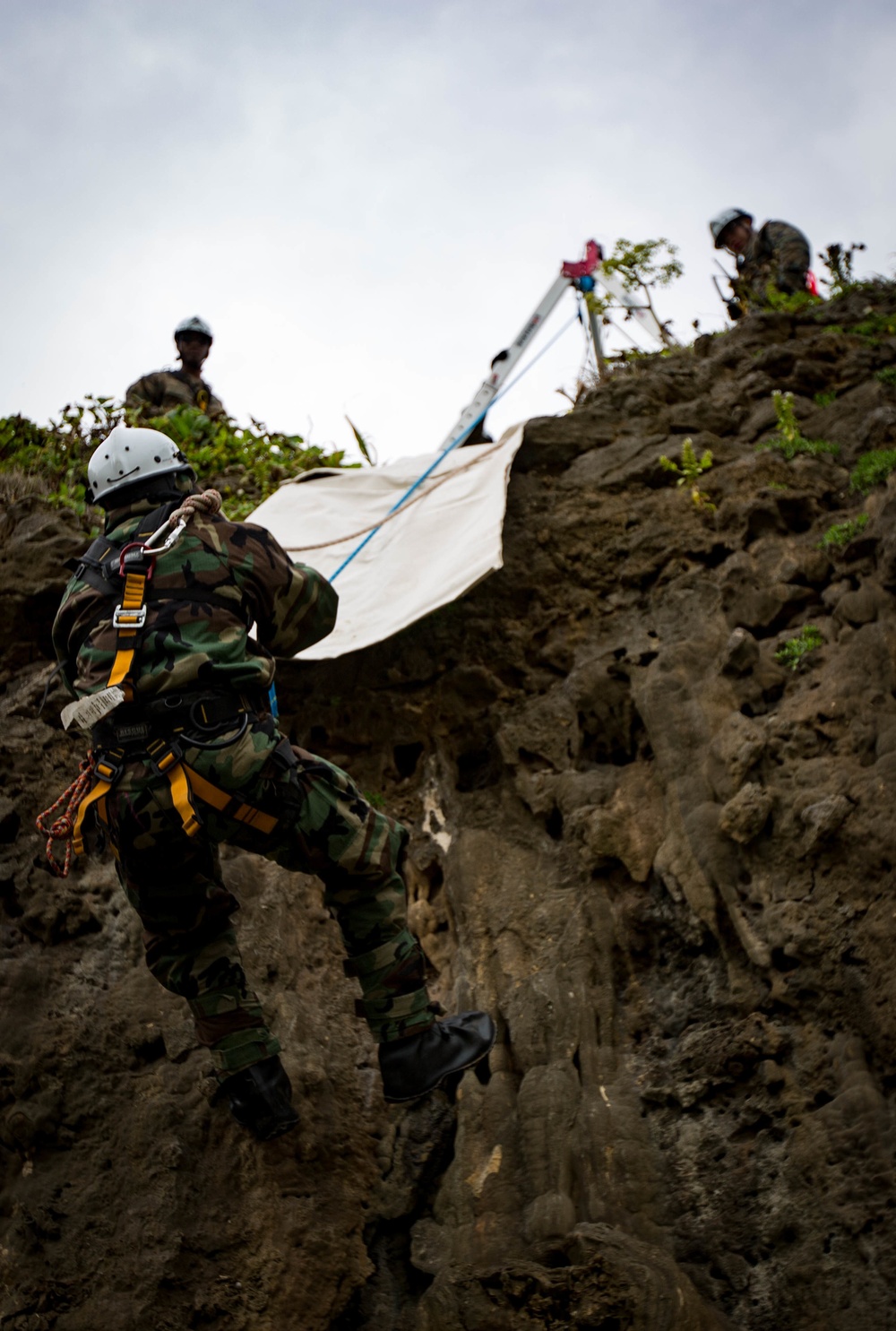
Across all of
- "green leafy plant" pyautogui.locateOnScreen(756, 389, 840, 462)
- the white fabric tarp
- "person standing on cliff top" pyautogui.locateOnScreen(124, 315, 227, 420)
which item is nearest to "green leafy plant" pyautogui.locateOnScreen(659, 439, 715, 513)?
"green leafy plant" pyautogui.locateOnScreen(756, 389, 840, 462)

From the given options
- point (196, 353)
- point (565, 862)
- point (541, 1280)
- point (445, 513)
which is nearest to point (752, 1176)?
point (541, 1280)

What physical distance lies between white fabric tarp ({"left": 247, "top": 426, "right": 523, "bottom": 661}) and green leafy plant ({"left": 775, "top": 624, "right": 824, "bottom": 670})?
1.46 m

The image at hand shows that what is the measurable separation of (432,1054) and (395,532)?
329 centimetres

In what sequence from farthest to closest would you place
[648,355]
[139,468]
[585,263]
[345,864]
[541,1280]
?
1. [585,263]
2. [648,355]
3. [139,468]
4. [345,864]
5. [541,1280]

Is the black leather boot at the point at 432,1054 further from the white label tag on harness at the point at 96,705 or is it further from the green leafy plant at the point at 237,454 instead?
the green leafy plant at the point at 237,454

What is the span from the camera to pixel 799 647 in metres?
5.15

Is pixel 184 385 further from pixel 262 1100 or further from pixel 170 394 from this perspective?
pixel 262 1100

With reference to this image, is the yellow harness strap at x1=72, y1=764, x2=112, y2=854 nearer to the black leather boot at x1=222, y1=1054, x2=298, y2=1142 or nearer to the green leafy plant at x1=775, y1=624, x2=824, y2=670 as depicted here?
the black leather boot at x1=222, y1=1054, x2=298, y2=1142

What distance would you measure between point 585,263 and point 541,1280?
24.7ft

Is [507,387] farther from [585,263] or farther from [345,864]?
[345,864]

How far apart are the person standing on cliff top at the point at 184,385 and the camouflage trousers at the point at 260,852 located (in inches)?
237

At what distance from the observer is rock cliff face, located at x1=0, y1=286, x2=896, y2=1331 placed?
12.4 feet

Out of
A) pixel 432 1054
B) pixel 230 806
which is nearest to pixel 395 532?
pixel 230 806

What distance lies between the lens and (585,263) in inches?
352
